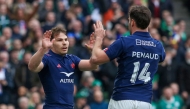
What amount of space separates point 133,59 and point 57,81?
145cm

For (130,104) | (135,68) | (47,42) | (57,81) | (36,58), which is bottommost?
(130,104)

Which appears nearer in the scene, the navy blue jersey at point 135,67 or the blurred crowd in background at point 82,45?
the navy blue jersey at point 135,67

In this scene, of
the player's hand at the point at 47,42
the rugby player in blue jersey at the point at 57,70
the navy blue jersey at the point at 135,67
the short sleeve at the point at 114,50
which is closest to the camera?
the short sleeve at the point at 114,50

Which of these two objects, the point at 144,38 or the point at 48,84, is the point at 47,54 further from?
the point at 144,38

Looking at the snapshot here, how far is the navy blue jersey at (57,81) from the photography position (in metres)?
10.6

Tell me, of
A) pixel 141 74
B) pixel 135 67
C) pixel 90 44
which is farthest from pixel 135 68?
pixel 90 44

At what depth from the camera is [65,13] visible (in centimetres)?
2092

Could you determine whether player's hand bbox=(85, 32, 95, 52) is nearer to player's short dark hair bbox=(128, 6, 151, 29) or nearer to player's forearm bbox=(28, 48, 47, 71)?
player's forearm bbox=(28, 48, 47, 71)

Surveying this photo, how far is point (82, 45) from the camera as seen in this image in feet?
64.1

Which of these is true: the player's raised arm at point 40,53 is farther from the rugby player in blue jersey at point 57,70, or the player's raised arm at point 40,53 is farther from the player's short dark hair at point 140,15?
the player's short dark hair at point 140,15

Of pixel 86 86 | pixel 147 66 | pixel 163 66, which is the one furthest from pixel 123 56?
pixel 163 66

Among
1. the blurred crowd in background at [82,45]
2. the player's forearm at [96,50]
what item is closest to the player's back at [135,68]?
the player's forearm at [96,50]

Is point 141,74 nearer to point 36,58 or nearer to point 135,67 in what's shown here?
point 135,67

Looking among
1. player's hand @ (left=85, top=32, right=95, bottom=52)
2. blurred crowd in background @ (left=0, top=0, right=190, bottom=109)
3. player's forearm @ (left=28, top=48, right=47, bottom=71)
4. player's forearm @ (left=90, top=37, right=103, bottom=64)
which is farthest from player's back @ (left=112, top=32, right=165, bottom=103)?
blurred crowd in background @ (left=0, top=0, right=190, bottom=109)
